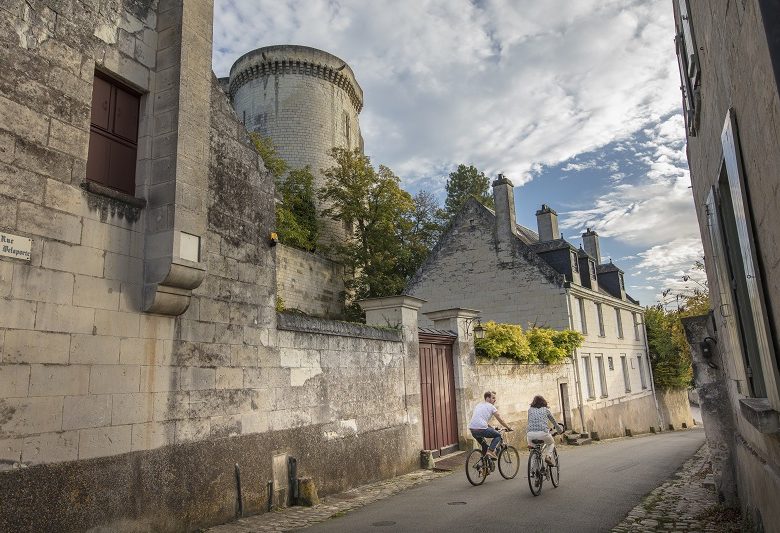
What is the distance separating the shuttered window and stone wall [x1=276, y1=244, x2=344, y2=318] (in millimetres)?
16268

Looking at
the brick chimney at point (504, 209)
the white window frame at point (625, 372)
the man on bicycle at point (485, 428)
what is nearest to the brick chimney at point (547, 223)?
the brick chimney at point (504, 209)

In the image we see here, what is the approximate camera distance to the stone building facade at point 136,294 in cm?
468

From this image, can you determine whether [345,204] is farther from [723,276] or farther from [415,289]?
[723,276]

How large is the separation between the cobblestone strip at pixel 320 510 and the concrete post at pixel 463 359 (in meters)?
3.00

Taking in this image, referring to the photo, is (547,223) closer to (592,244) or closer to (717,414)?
(592,244)

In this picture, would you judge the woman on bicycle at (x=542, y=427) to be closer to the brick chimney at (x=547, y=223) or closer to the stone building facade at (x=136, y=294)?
the stone building facade at (x=136, y=294)

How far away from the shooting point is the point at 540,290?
792 inches

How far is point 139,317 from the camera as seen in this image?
5633mm

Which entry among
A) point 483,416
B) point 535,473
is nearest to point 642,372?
point 483,416

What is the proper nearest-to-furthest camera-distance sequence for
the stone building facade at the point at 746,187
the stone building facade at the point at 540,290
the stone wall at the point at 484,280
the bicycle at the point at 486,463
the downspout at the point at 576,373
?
the stone building facade at the point at 746,187 < the bicycle at the point at 486,463 < the downspout at the point at 576,373 < the stone building facade at the point at 540,290 < the stone wall at the point at 484,280

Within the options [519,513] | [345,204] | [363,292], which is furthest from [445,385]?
[345,204]

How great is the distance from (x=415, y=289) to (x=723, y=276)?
60.0ft

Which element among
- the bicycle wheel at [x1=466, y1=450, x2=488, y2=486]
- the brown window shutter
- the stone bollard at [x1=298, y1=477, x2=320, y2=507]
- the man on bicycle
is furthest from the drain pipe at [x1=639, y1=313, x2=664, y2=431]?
the brown window shutter

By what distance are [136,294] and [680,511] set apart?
6.61m
